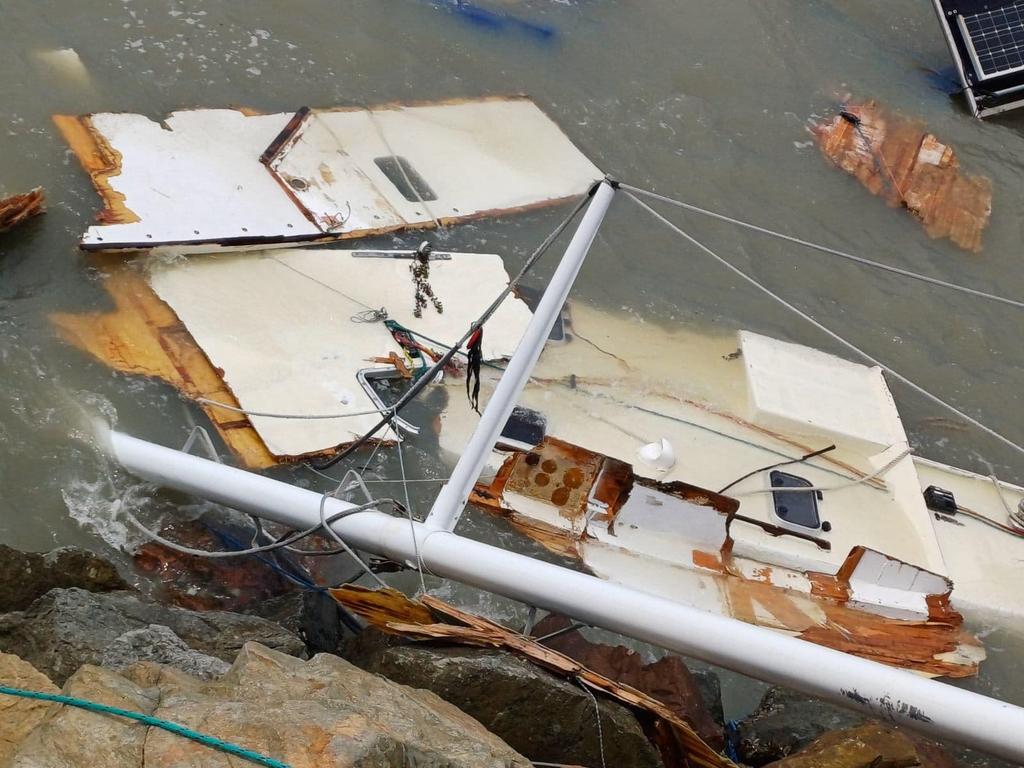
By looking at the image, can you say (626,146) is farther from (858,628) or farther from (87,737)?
(87,737)

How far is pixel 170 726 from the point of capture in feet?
9.11

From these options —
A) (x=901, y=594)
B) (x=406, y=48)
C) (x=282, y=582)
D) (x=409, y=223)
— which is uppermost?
(x=406, y=48)

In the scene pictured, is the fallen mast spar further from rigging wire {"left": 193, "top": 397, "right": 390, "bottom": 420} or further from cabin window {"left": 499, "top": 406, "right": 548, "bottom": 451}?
cabin window {"left": 499, "top": 406, "right": 548, "bottom": 451}

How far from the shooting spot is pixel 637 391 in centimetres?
711

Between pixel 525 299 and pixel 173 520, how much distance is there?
3185 mm

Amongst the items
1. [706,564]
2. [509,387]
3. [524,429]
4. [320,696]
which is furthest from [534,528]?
[320,696]

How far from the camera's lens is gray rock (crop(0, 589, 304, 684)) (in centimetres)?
377

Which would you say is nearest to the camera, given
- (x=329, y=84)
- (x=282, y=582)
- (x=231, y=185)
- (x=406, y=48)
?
(x=282, y=582)

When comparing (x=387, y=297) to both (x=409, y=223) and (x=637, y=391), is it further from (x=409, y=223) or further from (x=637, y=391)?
(x=637, y=391)

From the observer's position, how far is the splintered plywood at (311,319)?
20.3 feet

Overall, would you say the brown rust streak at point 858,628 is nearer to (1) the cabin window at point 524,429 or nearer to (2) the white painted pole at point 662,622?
(1) the cabin window at point 524,429

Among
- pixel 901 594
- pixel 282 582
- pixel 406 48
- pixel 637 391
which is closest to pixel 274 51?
pixel 406 48

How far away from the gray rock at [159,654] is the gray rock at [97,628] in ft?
0.19

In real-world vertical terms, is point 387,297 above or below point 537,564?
below
